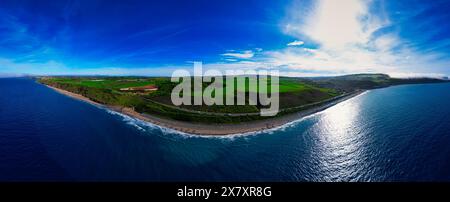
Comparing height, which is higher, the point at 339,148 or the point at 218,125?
the point at 218,125

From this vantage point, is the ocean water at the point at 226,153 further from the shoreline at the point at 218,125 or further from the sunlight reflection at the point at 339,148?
the shoreline at the point at 218,125

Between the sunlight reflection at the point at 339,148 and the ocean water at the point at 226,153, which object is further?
the sunlight reflection at the point at 339,148

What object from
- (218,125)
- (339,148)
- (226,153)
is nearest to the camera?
(226,153)

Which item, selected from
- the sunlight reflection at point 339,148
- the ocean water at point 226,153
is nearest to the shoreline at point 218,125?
the ocean water at point 226,153

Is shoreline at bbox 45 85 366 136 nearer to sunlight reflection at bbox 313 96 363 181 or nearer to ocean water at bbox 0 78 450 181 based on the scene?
ocean water at bbox 0 78 450 181

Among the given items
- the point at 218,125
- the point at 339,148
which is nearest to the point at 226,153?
the point at 218,125

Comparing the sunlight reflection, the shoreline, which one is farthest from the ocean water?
the shoreline

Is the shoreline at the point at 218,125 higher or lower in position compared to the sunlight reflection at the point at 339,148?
higher

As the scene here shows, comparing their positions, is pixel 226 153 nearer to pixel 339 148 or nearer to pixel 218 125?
pixel 218 125
